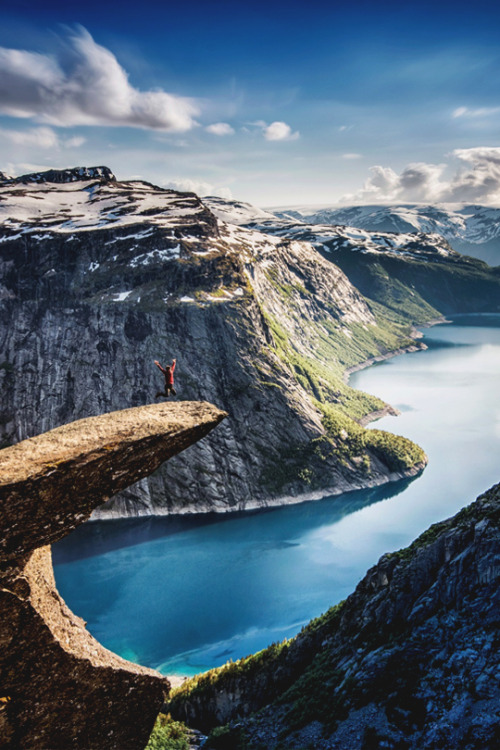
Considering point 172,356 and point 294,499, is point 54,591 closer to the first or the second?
point 294,499

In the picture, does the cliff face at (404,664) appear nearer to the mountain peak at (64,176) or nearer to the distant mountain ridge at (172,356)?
the distant mountain ridge at (172,356)

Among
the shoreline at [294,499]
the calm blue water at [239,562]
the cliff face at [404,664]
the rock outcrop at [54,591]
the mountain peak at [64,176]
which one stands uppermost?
the mountain peak at [64,176]

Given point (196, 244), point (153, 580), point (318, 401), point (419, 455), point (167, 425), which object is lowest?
point (153, 580)

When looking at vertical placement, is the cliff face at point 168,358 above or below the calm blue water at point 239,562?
above

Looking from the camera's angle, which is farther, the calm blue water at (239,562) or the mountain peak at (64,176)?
the mountain peak at (64,176)

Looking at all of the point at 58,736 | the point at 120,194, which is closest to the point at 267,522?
the point at 58,736

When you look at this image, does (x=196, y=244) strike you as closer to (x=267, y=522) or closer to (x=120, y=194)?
(x=120, y=194)

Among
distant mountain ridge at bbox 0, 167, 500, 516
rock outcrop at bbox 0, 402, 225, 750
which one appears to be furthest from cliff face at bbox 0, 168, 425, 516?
rock outcrop at bbox 0, 402, 225, 750

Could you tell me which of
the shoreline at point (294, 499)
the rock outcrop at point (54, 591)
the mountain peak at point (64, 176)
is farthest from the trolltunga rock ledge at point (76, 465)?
the mountain peak at point (64, 176)
